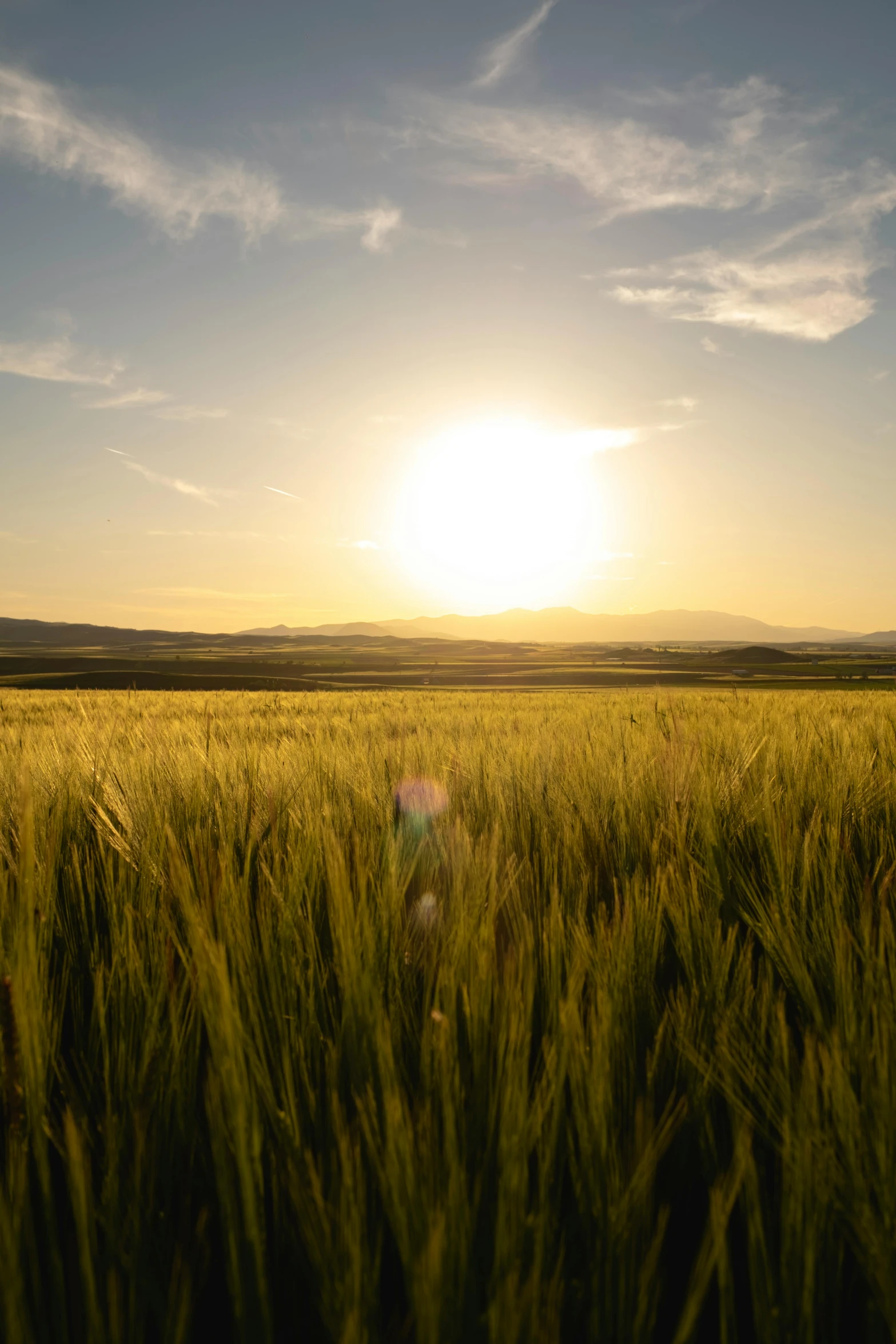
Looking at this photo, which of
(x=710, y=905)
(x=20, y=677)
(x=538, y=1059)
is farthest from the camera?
(x=20, y=677)

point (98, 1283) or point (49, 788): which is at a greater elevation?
point (49, 788)

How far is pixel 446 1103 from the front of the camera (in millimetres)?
613

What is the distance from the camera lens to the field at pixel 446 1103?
0.57m

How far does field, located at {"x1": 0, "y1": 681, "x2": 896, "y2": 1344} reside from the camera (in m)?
0.57

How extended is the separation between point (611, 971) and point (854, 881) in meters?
0.95

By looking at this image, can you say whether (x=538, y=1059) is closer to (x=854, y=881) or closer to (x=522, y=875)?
(x=522, y=875)

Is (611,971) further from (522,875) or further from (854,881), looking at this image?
(854,881)

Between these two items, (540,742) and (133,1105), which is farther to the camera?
(540,742)

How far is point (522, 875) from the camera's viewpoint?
4.78 feet

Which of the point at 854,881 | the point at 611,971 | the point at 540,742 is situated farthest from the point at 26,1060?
the point at 540,742

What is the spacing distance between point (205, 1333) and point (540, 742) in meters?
2.64

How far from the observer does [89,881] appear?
4.51 ft

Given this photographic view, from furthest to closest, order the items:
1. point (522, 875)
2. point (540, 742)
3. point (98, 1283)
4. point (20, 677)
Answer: point (20, 677) → point (540, 742) → point (522, 875) → point (98, 1283)

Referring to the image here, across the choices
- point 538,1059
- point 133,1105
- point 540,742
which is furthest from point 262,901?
point 540,742
